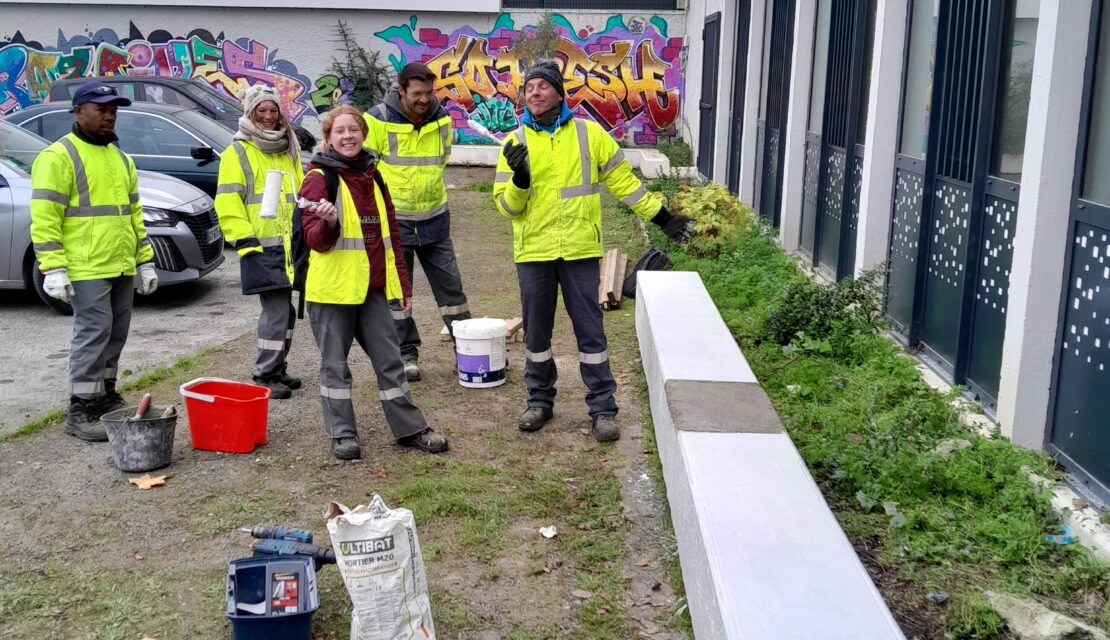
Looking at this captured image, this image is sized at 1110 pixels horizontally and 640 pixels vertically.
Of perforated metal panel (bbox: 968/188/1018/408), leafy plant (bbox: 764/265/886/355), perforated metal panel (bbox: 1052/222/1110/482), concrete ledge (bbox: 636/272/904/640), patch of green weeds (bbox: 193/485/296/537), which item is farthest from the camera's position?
leafy plant (bbox: 764/265/886/355)

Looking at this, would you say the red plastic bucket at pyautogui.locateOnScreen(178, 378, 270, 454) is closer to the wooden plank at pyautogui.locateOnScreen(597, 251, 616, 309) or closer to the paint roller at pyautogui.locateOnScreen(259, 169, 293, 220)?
the paint roller at pyautogui.locateOnScreen(259, 169, 293, 220)

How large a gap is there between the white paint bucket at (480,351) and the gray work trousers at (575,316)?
722 millimetres

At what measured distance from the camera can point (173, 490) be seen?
17.9 feet

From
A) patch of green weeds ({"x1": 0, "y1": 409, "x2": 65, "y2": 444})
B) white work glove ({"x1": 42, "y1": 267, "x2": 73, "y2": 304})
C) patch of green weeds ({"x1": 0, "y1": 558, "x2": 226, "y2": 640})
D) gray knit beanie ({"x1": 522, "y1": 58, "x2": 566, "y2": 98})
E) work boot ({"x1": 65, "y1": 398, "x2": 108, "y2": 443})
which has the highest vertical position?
gray knit beanie ({"x1": 522, "y1": 58, "x2": 566, "y2": 98})

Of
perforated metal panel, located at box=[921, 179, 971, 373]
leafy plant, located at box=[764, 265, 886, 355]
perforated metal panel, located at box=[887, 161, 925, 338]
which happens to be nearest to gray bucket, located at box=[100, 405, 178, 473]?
leafy plant, located at box=[764, 265, 886, 355]

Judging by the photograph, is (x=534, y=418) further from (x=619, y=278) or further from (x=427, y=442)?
(x=619, y=278)

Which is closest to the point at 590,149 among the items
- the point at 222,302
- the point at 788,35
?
the point at 222,302

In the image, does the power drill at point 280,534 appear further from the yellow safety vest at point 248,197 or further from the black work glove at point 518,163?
the yellow safety vest at point 248,197

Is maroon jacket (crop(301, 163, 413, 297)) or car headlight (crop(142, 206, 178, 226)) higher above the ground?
maroon jacket (crop(301, 163, 413, 297))

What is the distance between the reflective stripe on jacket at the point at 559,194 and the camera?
5.97m

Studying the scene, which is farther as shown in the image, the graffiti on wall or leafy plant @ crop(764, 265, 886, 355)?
the graffiti on wall

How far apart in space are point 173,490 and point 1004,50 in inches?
206

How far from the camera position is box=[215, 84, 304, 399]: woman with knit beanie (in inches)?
262

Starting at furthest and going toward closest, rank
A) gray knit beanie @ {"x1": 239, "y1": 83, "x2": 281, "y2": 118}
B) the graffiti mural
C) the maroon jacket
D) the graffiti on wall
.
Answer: the graffiti on wall < the graffiti mural < gray knit beanie @ {"x1": 239, "y1": 83, "x2": 281, "y2": 118} < the maroon jacket
